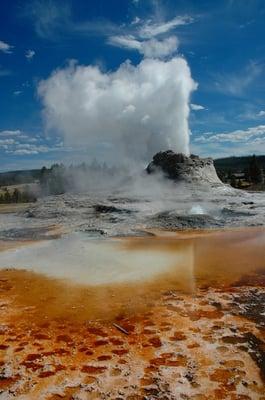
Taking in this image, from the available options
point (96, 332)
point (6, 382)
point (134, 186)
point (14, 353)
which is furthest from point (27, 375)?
point (134, 186)

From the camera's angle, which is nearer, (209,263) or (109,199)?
(209,263)

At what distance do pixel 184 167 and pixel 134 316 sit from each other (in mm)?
26202

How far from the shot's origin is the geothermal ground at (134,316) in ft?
18.1

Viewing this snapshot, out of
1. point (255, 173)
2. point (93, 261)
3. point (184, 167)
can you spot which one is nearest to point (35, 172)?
point (255, 173)

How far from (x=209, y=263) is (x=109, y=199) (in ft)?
56.0

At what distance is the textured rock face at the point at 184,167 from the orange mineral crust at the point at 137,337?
867 inches

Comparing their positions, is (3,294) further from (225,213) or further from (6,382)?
(225,213)

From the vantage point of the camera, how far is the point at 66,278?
11133mm

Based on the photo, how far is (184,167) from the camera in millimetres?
33406

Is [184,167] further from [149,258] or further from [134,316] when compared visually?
[134,316]

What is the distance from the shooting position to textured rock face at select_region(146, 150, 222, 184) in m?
33.0

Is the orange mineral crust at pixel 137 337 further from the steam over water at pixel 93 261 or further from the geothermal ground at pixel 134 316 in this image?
the steam over water at pixel 93 261

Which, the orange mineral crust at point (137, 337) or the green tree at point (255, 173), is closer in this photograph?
the orange mineral crust at point (137, 337)

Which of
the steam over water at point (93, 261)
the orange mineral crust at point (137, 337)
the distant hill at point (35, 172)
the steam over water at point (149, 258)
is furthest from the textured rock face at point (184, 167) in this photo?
the distant hill at point (35, 172)
